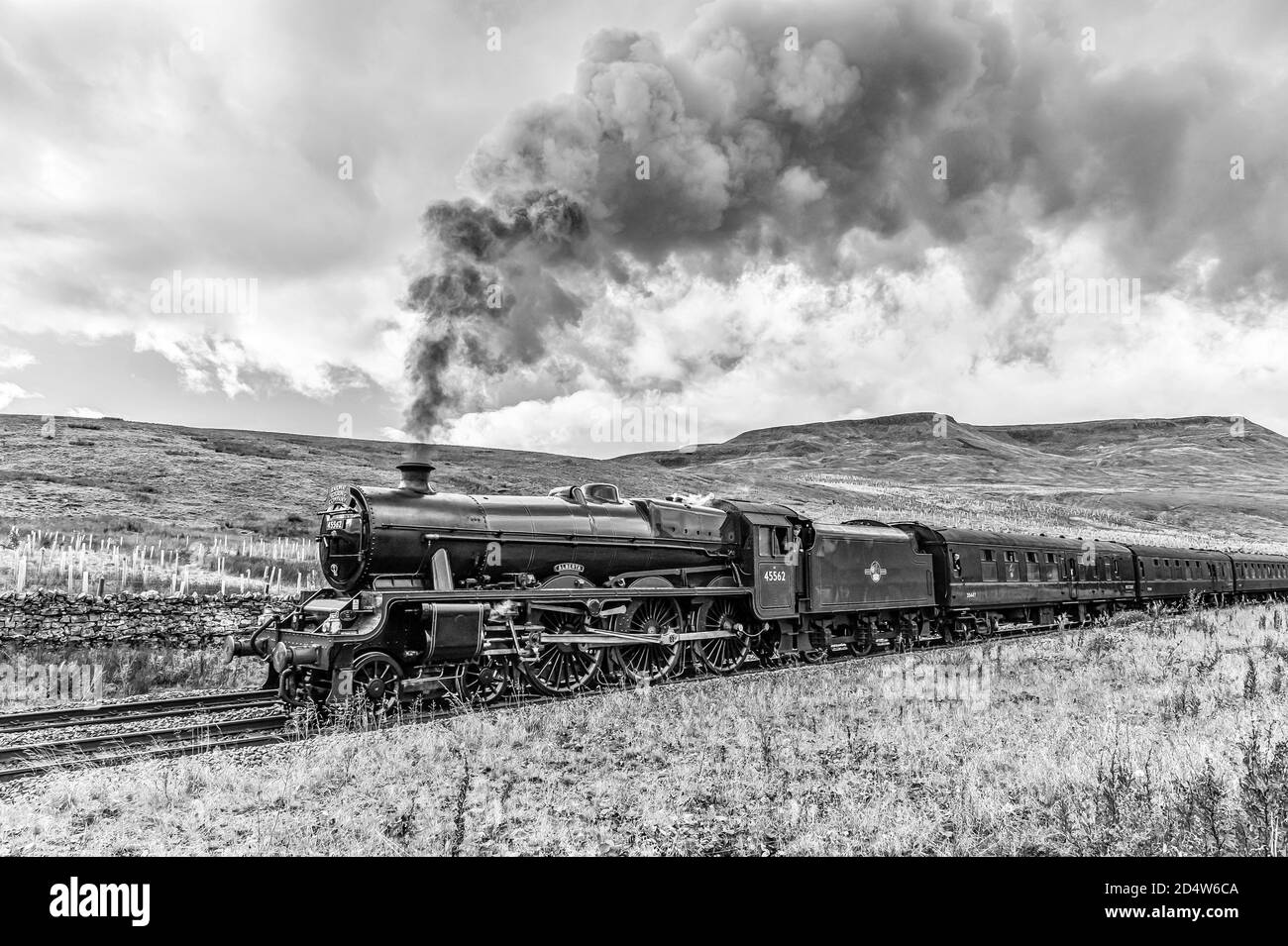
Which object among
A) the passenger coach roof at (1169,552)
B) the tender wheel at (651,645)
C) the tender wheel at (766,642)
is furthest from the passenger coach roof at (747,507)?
the passenger coach roof at (1169,552)

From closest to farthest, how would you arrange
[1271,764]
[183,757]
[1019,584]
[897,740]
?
1. [1271,764]
2. [183,757]
3. [897,740]
4. [1019,584]

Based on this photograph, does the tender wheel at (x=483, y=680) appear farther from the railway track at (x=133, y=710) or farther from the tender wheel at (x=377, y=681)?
the railway track at (x=133, y=710)

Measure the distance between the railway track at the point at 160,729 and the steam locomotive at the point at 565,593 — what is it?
39cm

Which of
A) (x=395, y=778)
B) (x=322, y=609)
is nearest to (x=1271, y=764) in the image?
(x=395, y=778)

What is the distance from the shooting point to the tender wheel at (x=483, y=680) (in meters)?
10.1

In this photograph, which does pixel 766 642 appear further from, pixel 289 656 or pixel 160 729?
pixel 160 729

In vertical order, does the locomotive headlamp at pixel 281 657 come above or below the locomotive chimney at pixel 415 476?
below

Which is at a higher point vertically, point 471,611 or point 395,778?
point 471,611

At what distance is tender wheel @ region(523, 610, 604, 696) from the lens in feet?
35.5

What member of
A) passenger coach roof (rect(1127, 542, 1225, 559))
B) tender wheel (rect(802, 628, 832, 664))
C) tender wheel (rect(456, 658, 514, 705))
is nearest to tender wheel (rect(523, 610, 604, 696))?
tender wheel (rect(456, 658, 514, 705))

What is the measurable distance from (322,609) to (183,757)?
2727 millimetres
